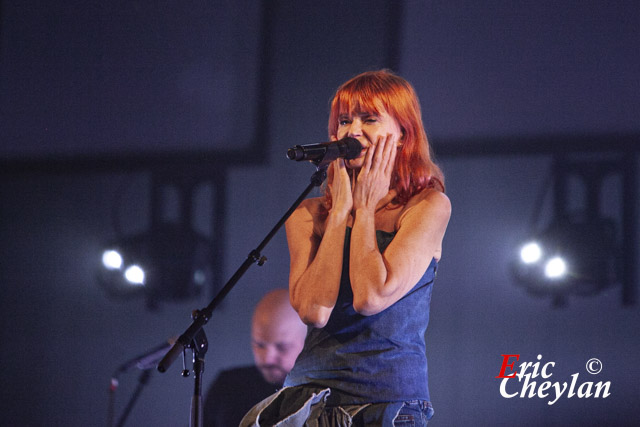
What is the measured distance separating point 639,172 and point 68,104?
271 cm

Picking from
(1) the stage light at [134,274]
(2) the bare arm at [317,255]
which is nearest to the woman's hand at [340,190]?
(2) the bare arm at [317,255]

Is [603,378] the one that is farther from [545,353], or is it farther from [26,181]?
[26,181]

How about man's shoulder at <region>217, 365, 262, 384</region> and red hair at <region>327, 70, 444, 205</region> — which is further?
man's shoulder at <region>217, 365, 262, 384</region>

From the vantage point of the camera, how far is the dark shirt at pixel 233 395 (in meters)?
2.93

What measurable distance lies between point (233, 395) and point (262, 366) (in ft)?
0.70

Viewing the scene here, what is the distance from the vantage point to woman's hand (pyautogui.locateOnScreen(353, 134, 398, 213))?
1.76m

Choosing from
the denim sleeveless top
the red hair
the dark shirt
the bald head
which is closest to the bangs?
the red hair

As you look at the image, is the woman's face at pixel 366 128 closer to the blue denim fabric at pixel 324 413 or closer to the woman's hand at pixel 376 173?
the woman's hand at pixel 376 173

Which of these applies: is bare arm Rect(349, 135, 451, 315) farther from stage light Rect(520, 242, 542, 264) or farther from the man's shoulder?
the man's shoulder

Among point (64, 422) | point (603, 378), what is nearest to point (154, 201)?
point (64, 422)

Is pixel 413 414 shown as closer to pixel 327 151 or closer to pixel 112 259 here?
pixel 327 151

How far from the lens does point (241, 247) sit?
3.02 metres

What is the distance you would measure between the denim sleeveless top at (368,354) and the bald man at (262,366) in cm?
121

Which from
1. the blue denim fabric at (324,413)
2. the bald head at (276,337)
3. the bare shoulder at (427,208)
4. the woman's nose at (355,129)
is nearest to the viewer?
the blue denim fabric at (324,413)
